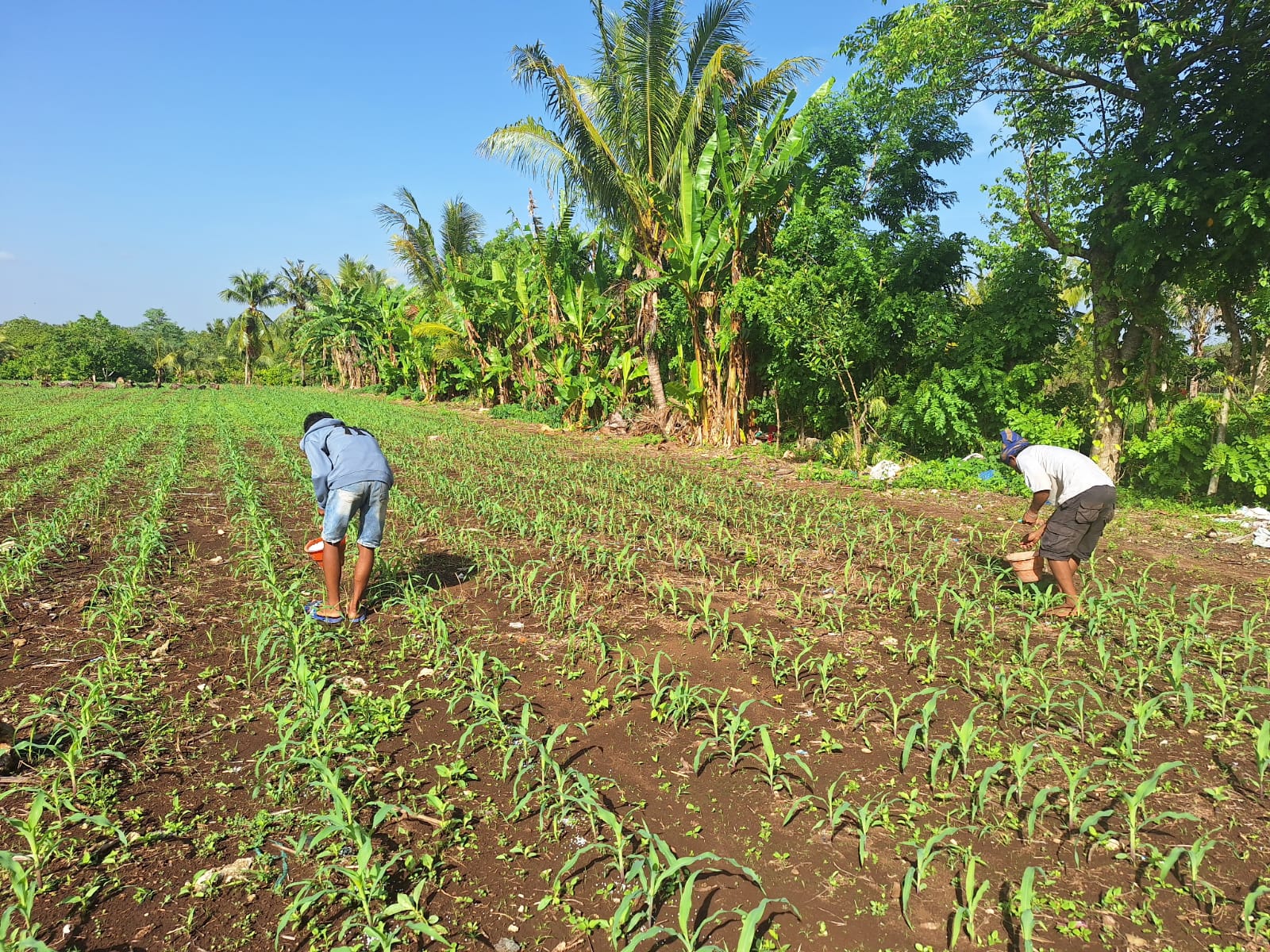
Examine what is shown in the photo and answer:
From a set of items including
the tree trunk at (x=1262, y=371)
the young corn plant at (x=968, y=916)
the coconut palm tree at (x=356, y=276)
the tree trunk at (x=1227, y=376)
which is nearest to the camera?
the young corn plant at (x=968, y=916)

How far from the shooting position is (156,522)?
7.07m

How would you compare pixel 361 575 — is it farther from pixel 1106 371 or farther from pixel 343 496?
pixel 1106 371

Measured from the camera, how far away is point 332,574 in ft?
15.8

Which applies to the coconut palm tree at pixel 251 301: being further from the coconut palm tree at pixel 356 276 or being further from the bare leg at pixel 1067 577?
the bare leg at pixel 1067 577

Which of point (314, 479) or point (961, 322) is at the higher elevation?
point (961, 322)

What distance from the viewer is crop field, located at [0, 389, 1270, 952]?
2.49 metres

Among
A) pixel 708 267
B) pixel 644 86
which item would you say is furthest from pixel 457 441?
pixel 644 86

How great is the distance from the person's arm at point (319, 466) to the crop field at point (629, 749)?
2.95 feet

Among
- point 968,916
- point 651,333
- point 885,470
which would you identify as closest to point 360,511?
point 968,916

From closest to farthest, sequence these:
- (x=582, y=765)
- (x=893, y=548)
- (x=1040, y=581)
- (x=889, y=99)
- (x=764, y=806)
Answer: (x=764, y=806) → (x=582, y=765) → (x=1040, y=581) → (x=893, y=548) → (x=889, y=99)

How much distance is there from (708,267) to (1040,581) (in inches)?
328

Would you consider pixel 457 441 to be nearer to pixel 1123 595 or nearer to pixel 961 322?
pixel 961 322

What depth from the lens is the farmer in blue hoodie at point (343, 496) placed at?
15.6 feet

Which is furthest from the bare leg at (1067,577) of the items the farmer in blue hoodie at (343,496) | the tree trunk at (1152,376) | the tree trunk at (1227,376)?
the tree trunk at (1152,376)
